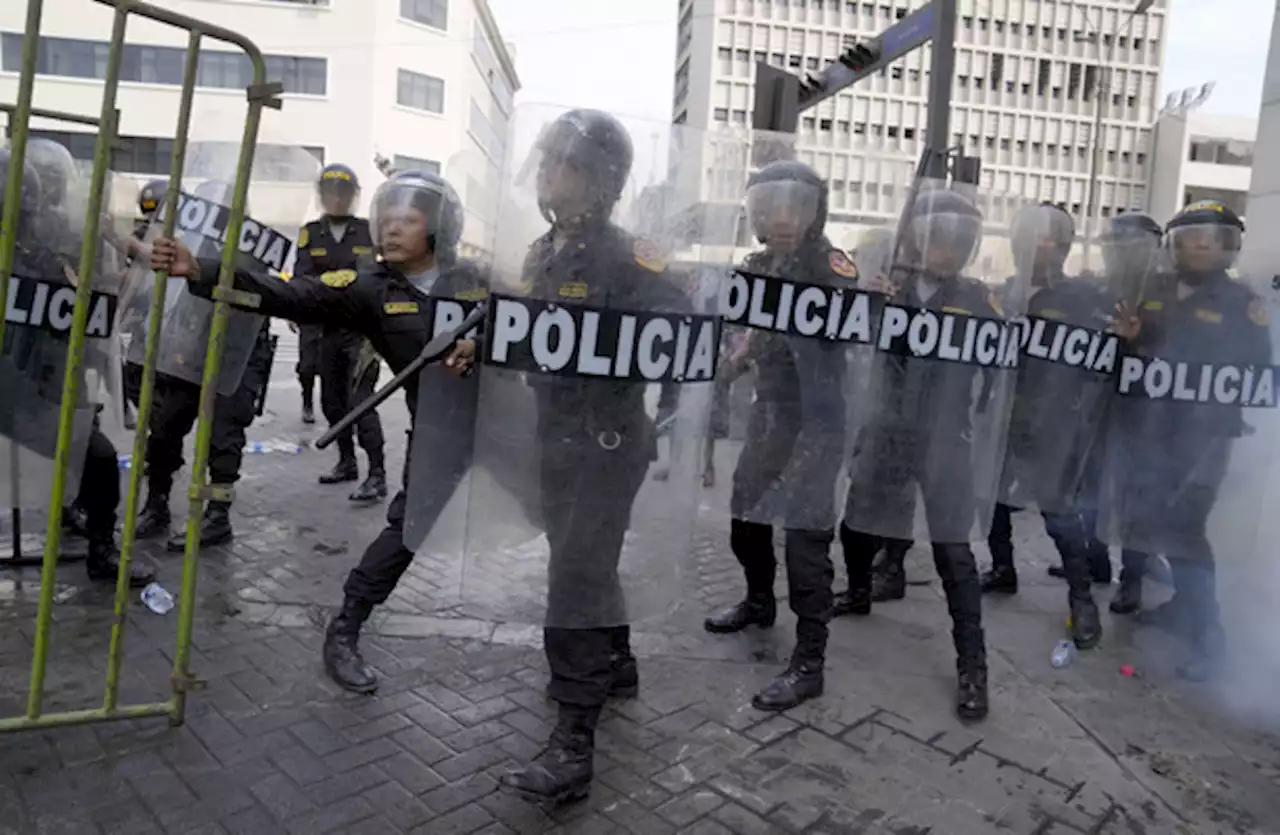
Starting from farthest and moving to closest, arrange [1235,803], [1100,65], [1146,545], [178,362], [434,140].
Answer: [1100,65] < [434,140] < [178,362] < [1146,545] < [1235,803]

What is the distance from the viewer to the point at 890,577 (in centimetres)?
468

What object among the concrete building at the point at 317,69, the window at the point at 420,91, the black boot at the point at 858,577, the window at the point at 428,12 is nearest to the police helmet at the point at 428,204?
the black boot at the point at 858,577

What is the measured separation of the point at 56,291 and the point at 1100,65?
302 feet

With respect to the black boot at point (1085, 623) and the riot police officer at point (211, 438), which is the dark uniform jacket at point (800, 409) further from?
the riot police officer at point (211, 438)

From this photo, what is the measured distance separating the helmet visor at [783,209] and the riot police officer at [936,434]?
0.39 metres

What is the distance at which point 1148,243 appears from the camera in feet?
13.3

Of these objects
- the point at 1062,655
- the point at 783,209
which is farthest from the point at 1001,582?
the point at 783,209

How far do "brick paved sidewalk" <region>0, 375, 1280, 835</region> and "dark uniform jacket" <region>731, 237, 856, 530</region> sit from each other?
14.5 inches

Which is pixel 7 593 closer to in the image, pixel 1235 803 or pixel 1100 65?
pixel 1235 803

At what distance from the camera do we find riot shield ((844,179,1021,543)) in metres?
3.35

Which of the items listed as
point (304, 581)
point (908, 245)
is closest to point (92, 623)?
point (304, 581)

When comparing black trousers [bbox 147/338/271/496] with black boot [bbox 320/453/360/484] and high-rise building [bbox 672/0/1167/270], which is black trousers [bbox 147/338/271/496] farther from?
high-rise building [bbox 672/0/1167/270]

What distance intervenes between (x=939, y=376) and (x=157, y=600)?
10.7 feet

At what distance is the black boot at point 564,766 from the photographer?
8.38 feet
